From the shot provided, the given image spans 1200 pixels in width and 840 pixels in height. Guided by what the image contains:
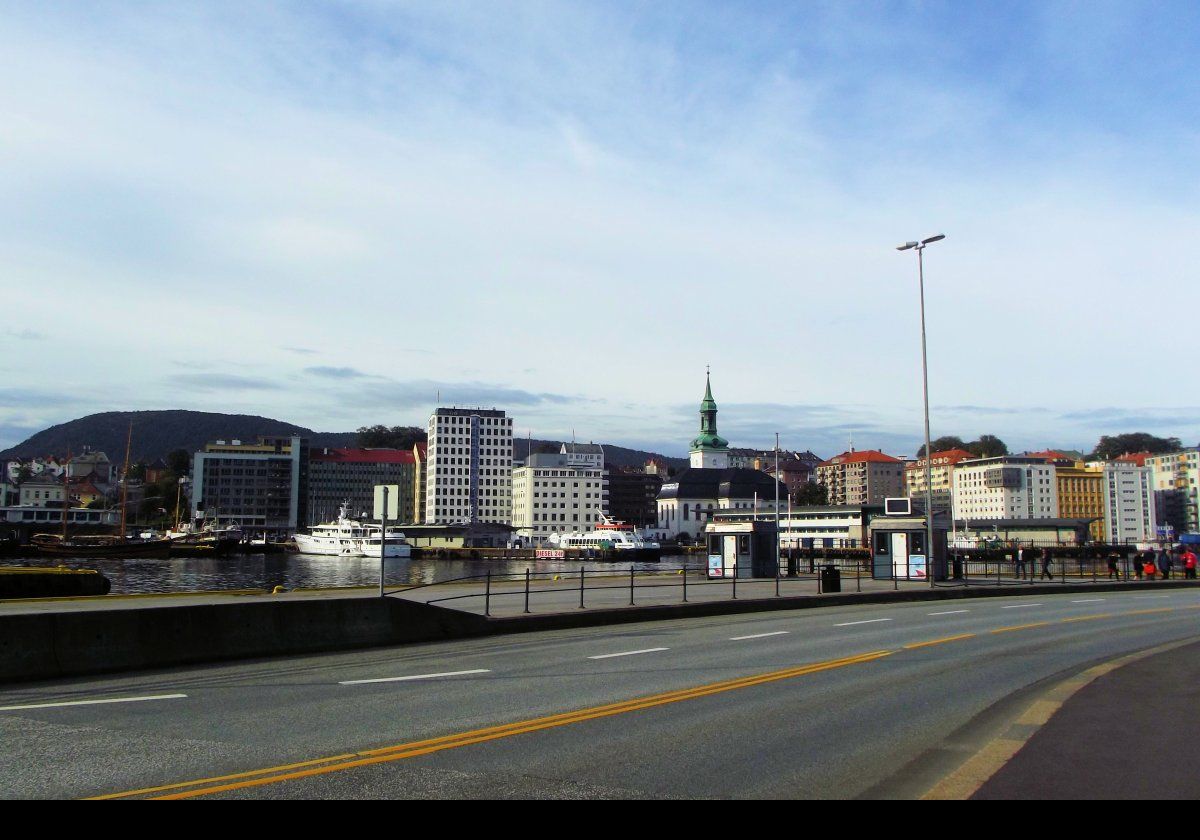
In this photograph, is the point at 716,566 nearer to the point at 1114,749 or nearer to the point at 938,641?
the point at 938,641

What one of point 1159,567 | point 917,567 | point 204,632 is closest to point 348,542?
point 1159,567

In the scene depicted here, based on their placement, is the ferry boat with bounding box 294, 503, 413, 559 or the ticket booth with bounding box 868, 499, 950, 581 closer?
the ticket booth with bounding box 868, 499, 950, 581

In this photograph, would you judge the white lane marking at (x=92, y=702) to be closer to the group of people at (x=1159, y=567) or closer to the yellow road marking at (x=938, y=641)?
the yellow road marking at (x=938, y=641)

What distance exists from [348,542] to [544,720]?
13097cm

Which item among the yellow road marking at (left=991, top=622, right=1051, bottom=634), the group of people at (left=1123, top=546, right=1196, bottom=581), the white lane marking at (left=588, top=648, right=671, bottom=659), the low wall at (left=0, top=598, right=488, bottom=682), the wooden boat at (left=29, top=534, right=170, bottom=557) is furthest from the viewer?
the wooden boat at (left=29, top=534, right=170, bottom=557)

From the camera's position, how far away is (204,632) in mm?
15703

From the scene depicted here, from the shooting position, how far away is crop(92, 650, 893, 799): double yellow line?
7500 mm

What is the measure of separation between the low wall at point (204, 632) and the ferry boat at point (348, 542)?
358 ft

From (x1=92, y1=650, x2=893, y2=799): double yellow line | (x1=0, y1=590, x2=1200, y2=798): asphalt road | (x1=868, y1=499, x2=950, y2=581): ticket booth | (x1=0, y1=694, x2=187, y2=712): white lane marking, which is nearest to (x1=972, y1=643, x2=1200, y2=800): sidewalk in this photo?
(x1=0, y1=590, x2=1200, y2=798): asphalt road

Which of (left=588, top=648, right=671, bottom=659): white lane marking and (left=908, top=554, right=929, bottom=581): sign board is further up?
(left=908, top=554, right=929, bottom=581): sign board

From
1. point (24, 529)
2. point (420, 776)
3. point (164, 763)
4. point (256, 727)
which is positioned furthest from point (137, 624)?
point (24, 529)

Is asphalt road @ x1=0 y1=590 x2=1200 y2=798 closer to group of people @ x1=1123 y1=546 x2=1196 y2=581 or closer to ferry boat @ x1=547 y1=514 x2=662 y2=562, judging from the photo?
group of people @ x1=1123 y1=546 x2=1196 y2=581

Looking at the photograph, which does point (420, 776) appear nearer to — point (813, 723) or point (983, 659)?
point (813, 723)
